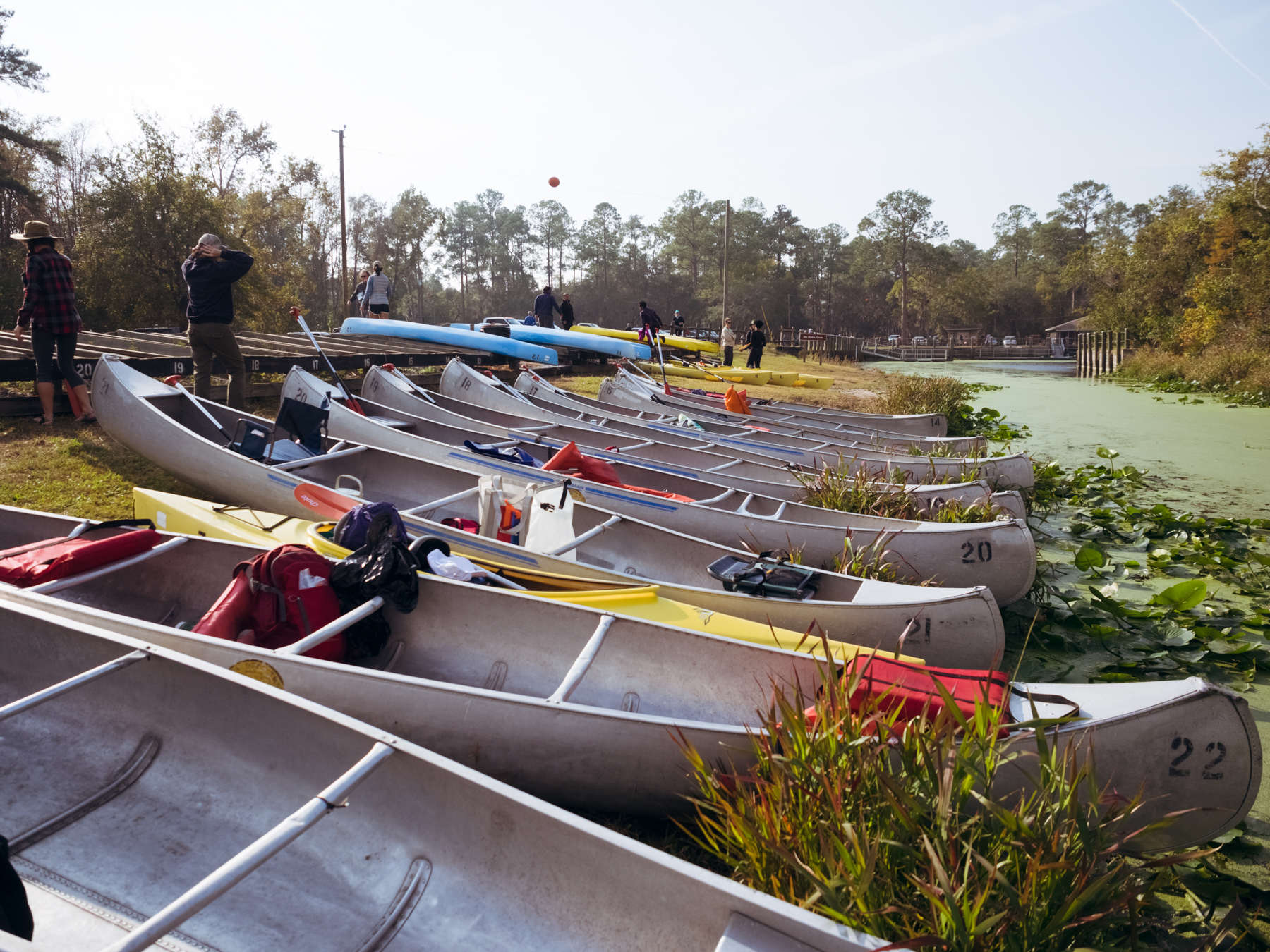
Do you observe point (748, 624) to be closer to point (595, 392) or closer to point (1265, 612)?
point (1265, 612)

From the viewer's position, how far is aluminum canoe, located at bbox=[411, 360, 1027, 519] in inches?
224

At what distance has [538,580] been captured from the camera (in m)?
3.68

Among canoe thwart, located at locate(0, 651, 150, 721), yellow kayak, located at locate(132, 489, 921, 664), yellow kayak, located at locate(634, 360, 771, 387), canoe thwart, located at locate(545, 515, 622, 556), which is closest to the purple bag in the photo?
yellow kayak, located at locate(132, 489, 921, 664)

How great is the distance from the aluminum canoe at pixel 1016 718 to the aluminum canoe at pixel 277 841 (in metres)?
0.19

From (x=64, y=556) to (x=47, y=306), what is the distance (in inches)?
173

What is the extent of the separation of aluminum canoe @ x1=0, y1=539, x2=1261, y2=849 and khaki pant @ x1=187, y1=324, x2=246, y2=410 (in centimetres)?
474

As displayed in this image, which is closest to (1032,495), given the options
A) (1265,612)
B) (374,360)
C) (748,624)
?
(1265,612)

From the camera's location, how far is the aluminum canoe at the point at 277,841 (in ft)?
5.66

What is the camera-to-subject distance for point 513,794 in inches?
74.8

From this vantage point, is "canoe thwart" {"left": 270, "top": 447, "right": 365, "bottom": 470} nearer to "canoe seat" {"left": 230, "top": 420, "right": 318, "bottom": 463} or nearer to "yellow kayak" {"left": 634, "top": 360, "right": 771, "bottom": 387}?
"canoe seat" {"left": 230, "top": 420, "right": 318, "bottom": 463}

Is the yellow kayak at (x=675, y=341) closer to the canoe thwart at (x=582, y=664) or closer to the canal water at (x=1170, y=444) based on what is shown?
the canal water at (x=1170, y=444)

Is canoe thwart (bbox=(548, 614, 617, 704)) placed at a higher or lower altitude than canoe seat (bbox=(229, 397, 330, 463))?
lower

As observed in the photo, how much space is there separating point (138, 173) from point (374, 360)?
13.4m

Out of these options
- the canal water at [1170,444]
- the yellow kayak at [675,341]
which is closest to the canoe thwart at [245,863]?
the canal water at [1170,444]
